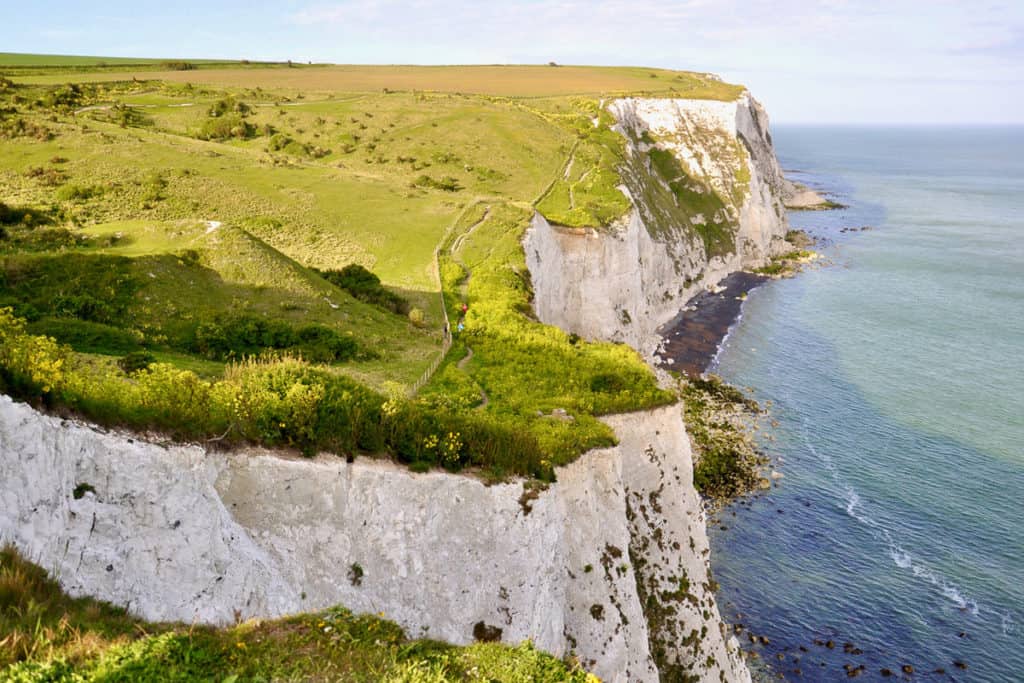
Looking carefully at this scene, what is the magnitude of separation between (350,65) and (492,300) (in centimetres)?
16793

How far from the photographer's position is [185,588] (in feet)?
49.1

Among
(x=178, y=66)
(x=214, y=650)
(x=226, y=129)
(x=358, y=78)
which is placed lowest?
(x=214, y=650)

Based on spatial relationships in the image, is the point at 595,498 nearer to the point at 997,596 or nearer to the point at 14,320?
the point at 14,320

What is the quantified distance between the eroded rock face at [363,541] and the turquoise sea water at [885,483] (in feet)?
39.3

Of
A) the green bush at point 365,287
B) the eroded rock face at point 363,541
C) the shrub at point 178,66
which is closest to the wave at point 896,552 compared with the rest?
the eroded rock face at point 363,541

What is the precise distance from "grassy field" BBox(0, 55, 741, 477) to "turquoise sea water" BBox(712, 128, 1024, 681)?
762 inches

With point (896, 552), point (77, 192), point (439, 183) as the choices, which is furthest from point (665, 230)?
point (77, 192)

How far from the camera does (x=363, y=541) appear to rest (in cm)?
1877

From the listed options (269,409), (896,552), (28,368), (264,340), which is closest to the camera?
(28,368)

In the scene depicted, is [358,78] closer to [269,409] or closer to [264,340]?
[264,340]

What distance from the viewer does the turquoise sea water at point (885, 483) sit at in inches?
1448

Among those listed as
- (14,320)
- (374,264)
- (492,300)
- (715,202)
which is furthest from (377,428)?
(715,202)

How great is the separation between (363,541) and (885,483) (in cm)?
4509

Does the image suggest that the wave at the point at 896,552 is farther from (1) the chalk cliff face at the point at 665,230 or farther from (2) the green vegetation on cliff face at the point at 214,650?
(2) the green vegetation on cliff face at the point at 214,650
